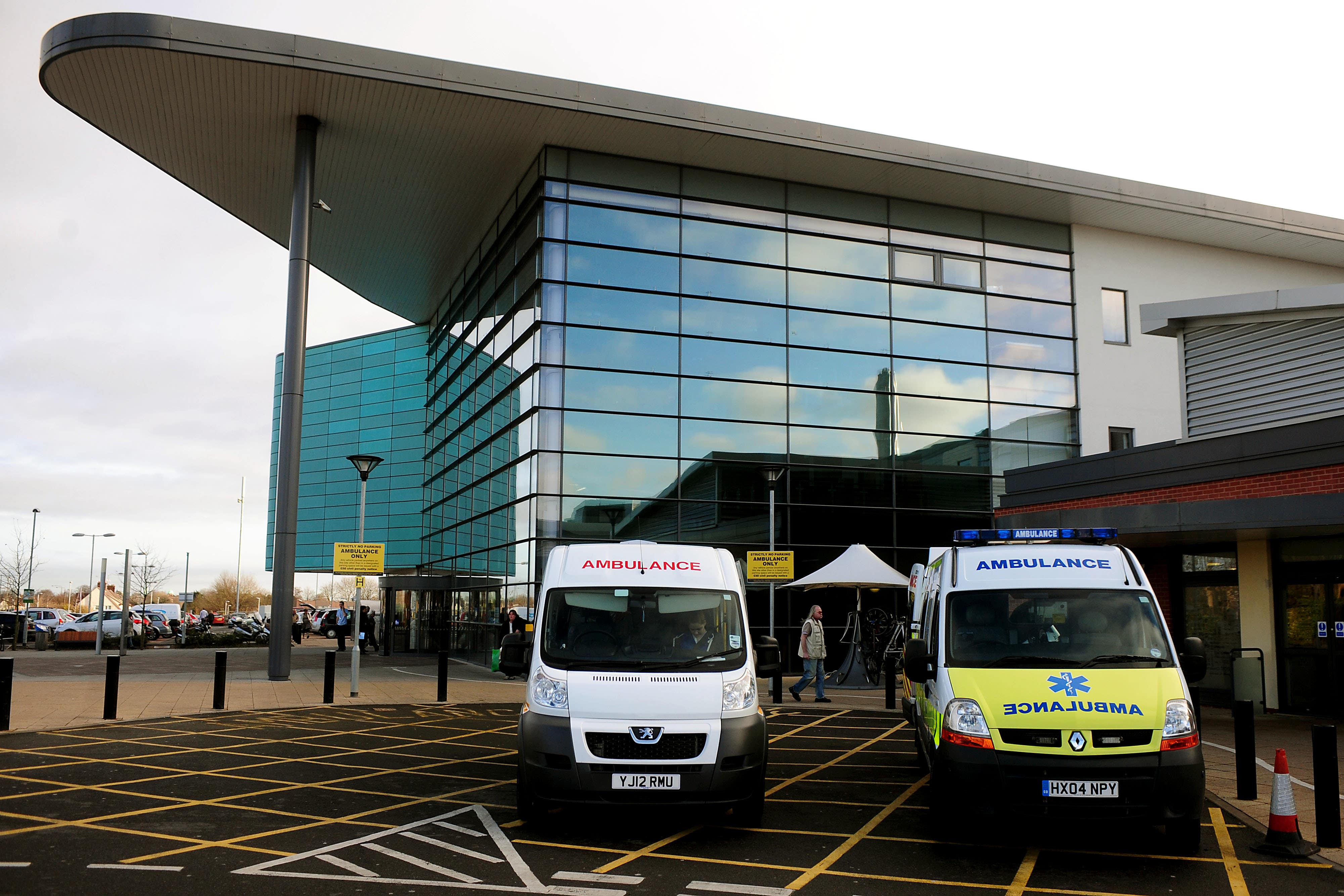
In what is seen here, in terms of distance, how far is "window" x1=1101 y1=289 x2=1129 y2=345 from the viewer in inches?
1121

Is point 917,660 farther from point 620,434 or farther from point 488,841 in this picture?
point 620,434

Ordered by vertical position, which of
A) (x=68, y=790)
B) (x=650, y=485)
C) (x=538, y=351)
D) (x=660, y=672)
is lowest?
(x=68, y=790)

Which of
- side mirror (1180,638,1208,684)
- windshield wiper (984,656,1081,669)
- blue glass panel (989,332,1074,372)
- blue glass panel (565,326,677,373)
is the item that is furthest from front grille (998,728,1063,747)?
blue glass panel (989,332,1074,372)

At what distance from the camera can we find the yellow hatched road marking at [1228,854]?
667 cm

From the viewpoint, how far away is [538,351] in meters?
23.6

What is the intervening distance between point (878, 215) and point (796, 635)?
428 inches

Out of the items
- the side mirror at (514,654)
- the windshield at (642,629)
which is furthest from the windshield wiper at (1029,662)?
the side mirror at (514,654)

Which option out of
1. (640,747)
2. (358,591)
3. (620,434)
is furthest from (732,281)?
(640,747)

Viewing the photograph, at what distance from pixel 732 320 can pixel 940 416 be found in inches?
236

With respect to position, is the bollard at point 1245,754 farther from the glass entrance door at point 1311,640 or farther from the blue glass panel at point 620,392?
the blue glass panel at point 620,392

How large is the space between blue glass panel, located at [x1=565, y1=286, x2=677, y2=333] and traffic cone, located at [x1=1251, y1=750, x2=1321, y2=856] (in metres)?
18.3

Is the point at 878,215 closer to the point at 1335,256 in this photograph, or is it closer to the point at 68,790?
the point at 1335,256

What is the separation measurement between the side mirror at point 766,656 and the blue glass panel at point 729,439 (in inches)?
599

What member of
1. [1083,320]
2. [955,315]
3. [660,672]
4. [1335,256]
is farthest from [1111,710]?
[1335,256]
